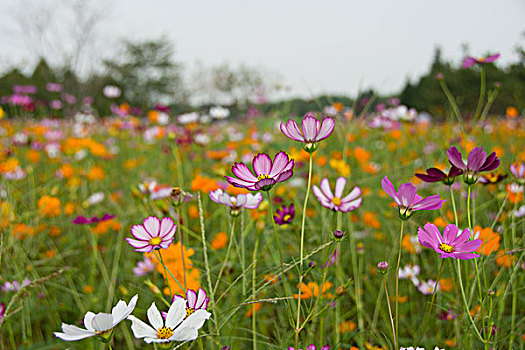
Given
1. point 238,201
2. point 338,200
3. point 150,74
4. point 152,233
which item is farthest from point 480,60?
point 150,74

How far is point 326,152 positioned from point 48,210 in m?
1.33

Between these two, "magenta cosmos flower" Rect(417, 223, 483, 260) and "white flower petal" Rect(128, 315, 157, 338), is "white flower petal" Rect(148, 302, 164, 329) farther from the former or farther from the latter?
"magenta cosmos flower" Rect(417, 223, 483, 260)

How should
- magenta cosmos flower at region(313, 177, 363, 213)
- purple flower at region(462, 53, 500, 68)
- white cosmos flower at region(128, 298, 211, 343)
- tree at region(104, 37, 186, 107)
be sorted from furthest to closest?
tree at region(104, 37, 186, 107), purple flower at region(462, 53, 500, 68), magenta cosmos flower at region(313, 177, 363, 213), white cosmos flower at region(128, 298, 211, 343)

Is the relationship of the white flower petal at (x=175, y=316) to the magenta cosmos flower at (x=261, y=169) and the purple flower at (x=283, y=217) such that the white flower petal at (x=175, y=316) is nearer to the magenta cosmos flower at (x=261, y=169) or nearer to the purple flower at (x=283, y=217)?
the magenta cosmos flower at (x=261, y=169)

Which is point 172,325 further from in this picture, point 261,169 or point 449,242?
point 449,242

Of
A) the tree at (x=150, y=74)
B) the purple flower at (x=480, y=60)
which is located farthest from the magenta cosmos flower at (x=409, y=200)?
the tree at (x=150, y=74)

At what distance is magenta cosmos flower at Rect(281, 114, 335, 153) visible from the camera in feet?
1.34

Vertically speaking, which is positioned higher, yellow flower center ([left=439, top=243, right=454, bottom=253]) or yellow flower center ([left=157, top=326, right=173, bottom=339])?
yellow flower center ([left=439, top=243, right=454, bottom=253])

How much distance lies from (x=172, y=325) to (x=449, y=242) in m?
0.28

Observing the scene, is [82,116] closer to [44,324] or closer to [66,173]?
[66,173]

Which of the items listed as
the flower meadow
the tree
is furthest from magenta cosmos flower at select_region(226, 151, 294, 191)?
the tree

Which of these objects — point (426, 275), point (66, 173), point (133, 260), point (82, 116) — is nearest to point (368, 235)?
point (426, 275)

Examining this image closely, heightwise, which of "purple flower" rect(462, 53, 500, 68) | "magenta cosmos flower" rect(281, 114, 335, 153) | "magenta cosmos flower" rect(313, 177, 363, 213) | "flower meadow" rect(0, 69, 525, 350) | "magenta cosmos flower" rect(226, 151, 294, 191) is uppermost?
"purple flower" rect(462, 53, 500, 68)

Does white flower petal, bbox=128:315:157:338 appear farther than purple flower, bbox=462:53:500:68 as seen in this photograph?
No
